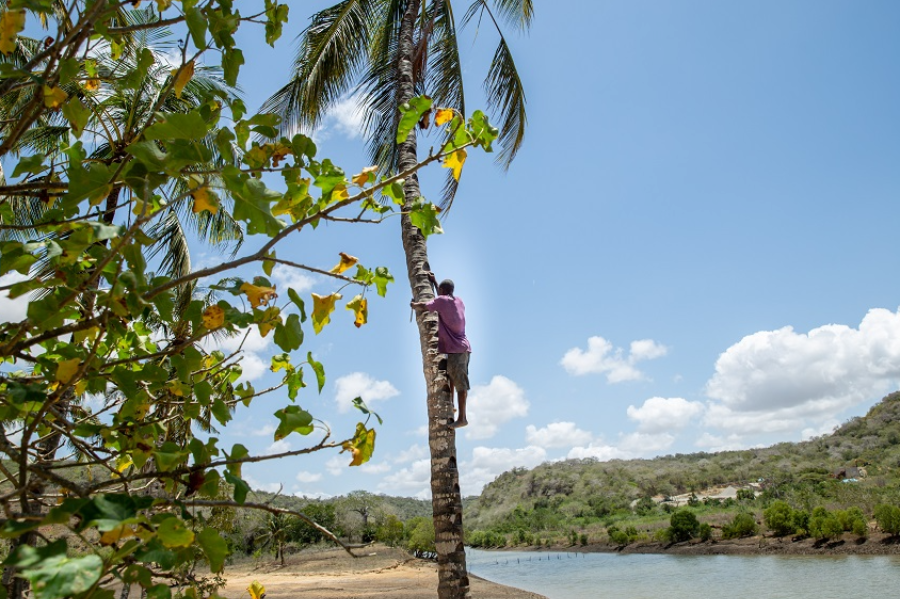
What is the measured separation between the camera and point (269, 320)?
1.14 metres

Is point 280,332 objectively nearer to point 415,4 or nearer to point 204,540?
point 204,540

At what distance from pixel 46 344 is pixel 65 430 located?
0.88ft

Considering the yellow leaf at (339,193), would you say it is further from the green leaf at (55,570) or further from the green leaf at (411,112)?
the green leaf at (55,570)

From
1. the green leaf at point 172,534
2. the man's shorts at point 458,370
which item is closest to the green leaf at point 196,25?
the green leaf at point 172,534

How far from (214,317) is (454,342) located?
8.09 feet

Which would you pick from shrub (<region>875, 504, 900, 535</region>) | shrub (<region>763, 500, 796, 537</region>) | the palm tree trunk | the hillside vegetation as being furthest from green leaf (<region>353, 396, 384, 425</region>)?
shrub (<region>763, 500, 796, 537</region>)

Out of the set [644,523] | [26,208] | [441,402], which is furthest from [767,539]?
[26,208]

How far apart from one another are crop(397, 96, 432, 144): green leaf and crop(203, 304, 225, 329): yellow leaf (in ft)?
1.68

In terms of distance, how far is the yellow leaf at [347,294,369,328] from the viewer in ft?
4.70

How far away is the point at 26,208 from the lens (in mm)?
7430

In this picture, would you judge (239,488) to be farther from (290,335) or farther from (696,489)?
(696,489)

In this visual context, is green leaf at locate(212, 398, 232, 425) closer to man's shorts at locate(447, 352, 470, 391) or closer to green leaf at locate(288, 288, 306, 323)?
green leaf at locate(288, 288, 306, 323)

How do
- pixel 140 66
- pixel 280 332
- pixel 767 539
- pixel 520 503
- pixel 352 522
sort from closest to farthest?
1. pixel 280 332
2. pixel 140 66
3. pixel 767 539
4. pixel 352 522
5. pixel 520 503

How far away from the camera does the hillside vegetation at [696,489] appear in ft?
49.5
